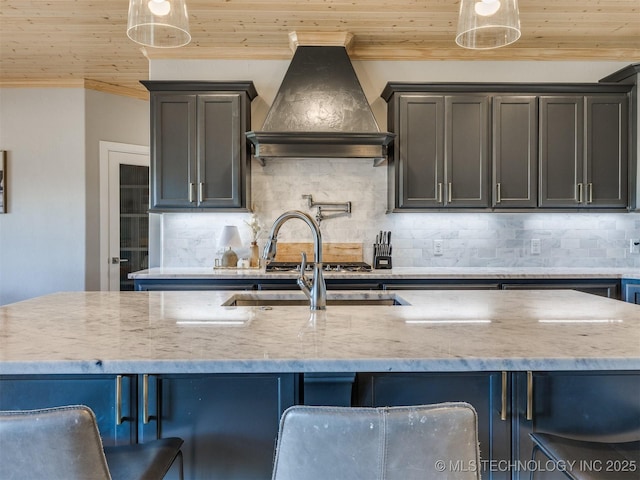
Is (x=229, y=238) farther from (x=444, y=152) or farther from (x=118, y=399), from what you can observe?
(x=118, y=399)

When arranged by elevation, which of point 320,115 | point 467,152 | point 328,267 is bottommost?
point 328,267

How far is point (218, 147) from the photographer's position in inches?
141

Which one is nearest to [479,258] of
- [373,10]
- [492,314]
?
[373,10]

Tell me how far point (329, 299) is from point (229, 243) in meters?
1.80

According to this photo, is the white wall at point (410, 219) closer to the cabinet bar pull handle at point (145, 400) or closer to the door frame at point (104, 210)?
the door frame at point (104, 210)

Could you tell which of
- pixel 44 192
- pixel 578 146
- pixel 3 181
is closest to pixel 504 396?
pixel 578 146

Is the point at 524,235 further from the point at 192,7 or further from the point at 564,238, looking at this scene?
the point at 192,7

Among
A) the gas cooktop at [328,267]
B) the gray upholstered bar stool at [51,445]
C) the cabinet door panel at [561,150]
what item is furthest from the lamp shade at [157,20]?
the cabinet door panel at [561,150]

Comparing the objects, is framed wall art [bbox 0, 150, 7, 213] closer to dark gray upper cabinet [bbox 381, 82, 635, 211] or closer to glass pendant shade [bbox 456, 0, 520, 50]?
dark gray upper cabinet [bbox 381, 82, 635, 211]

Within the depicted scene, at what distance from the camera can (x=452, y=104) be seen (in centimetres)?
359

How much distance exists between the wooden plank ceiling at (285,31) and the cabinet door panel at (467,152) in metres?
0.66

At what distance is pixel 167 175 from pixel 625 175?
3.80m

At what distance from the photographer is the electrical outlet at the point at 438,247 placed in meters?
3.95

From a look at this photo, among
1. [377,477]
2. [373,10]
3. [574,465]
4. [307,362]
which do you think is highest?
[373,10]
